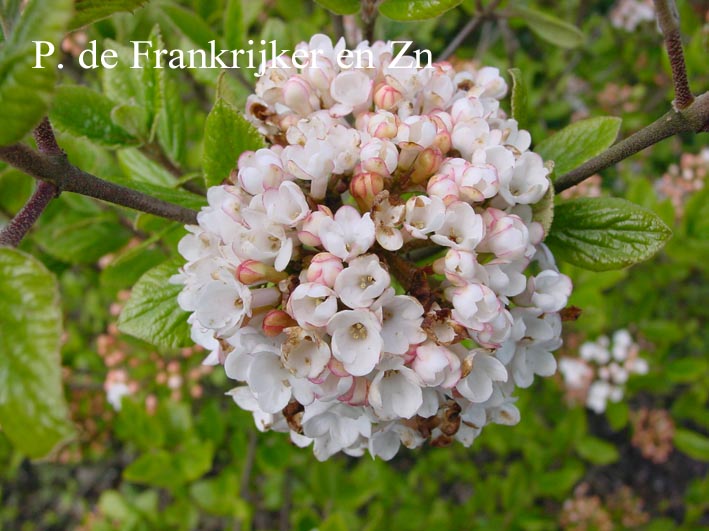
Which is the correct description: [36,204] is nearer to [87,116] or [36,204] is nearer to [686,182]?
[87,116]

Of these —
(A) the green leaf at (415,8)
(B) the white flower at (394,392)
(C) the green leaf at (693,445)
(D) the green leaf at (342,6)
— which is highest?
(A) the green leaf at (415,8)

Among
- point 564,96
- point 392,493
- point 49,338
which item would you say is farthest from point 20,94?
point 564,96

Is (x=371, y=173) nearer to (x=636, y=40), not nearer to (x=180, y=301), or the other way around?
(x=180, y=301)

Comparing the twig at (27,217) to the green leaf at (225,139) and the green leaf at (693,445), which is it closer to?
the green leaf at (225,139)

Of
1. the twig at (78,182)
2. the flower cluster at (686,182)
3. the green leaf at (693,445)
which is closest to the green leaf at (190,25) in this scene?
the twig at (78,182)

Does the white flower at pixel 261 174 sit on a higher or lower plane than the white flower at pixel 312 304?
higher

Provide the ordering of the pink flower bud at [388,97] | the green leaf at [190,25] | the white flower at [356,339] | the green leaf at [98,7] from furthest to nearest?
the green leaf at [190,25]
the pink flower bud at [388,97]
the white flower at [356,339]
the green leaf at [98,7]
